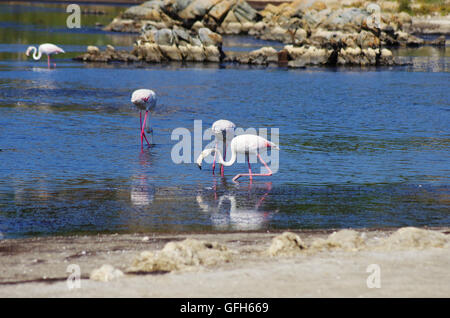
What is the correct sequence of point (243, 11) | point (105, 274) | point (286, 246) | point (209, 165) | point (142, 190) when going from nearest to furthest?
Result: point (105, 274)
point (286, 246)
point (142, 190)
point (209, 165)
point (243, 11)

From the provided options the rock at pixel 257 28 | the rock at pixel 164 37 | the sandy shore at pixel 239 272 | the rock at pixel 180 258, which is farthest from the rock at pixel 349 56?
the rock at pixel 180 258

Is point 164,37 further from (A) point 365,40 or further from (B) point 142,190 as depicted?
(B) point 142,190

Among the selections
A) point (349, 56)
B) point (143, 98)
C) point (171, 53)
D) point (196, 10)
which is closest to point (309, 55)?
point (349, 56)

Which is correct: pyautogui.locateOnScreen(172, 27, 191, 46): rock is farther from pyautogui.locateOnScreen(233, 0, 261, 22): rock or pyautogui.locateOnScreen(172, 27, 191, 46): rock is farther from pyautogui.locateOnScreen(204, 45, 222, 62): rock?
pyautogui.locateOnScreen(233, 0, 261, 22): rock

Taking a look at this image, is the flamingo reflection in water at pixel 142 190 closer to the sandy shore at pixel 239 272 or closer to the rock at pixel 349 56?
the sandy shore at pixel 239 272

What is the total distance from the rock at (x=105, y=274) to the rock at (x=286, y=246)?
8.24 feet

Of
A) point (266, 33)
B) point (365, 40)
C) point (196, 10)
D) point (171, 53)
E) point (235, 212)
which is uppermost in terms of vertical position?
point (196, 10)

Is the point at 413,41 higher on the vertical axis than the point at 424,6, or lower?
lower

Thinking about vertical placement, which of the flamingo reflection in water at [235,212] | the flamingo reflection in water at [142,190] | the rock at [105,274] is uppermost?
the rock at [105,274]

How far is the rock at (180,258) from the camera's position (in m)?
10.4

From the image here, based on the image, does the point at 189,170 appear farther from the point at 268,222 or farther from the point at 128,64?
the point at 128,64

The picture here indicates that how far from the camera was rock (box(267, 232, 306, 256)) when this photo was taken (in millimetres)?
11242

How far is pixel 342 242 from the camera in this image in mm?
11797

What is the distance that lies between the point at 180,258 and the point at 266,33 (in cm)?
8576
